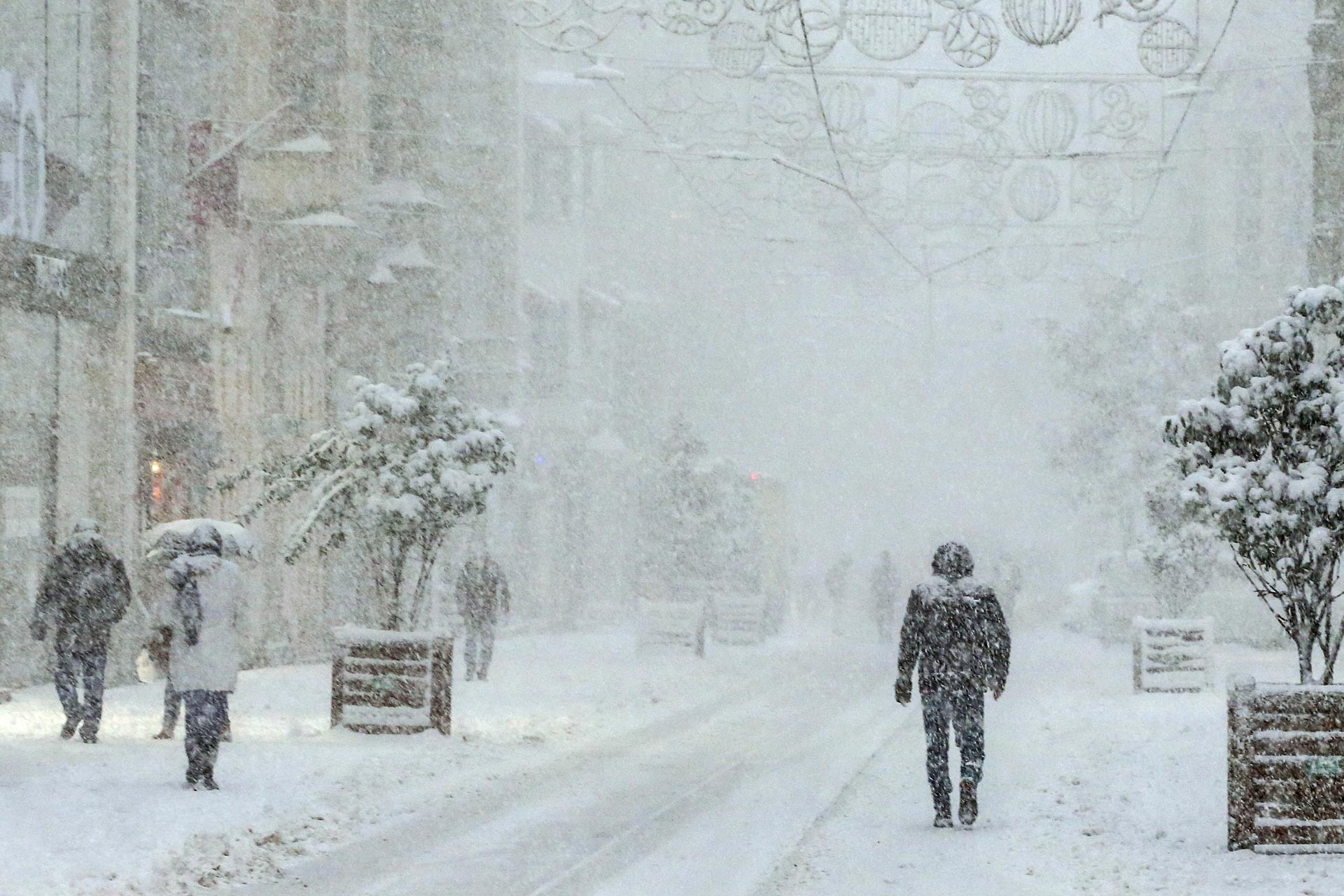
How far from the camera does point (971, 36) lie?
1570 centimetres

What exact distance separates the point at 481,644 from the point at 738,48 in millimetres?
11102

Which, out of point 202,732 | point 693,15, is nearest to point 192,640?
point 202,732

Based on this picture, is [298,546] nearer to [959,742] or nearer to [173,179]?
[959,742]

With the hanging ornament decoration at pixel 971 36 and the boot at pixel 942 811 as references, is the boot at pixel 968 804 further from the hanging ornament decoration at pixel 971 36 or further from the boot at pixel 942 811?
the hanging ornament decoration at pixel 971 36

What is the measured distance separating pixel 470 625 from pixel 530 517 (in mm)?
20870

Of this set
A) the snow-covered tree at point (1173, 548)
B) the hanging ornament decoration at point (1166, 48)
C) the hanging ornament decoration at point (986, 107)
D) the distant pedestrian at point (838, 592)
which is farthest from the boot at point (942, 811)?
the distant pedestrian at point (838, 592)

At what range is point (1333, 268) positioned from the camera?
25672mm

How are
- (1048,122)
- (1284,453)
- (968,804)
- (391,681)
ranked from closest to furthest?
1. (1284,453)
2. (968,804)
3. (391,681)
4. (1048,122)

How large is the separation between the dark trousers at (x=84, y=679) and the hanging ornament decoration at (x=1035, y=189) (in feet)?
39.0

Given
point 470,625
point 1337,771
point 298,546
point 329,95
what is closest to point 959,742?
point 1337,771

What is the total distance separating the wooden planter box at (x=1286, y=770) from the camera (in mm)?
10578

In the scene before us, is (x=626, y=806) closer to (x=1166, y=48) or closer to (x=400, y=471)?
(x=400, y=471)

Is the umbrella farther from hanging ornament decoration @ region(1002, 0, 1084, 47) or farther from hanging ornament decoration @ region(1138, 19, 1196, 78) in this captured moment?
hanging ornament decoration @ region(1138, 19, 1196, 78)

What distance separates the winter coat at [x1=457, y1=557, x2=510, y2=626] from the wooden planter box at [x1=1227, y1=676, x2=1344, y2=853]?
53.4ft
